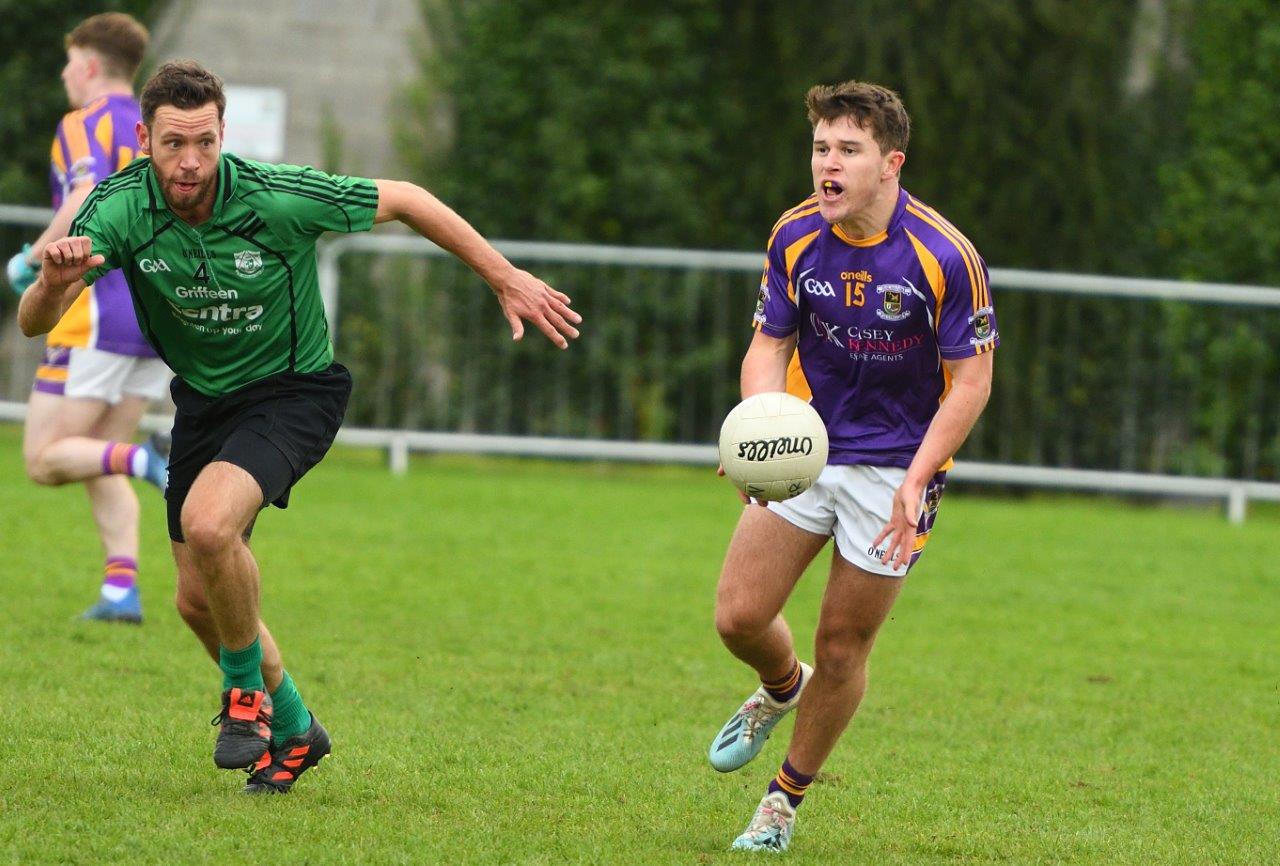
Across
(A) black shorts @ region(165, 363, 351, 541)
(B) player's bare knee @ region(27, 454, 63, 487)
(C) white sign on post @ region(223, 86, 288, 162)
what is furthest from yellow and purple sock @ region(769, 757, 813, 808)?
(C) white sign on post @ region(223, 86, 288, 162)

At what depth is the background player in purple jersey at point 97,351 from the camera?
8047mm

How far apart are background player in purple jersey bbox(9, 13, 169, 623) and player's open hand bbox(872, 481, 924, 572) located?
423 cm

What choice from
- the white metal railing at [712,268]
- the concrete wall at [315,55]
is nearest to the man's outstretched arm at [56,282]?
the white metal railing at [712,268]

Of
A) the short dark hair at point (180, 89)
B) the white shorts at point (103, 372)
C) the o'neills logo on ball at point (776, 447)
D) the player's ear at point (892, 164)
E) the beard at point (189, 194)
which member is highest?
the short dark hair at point (180, 89)

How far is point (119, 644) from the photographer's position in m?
7.58

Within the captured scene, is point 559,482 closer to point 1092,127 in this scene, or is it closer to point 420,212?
point 1092,127

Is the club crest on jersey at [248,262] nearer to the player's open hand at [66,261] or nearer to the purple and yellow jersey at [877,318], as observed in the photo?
the player's open hand at [66,261]

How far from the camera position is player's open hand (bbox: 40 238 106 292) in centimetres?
481

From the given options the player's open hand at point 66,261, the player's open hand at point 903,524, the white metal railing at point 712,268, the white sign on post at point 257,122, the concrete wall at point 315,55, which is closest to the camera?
the player's open hand at point 66,261

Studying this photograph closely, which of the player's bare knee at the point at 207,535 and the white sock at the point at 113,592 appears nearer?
the player's bare knee at the point at 207,535

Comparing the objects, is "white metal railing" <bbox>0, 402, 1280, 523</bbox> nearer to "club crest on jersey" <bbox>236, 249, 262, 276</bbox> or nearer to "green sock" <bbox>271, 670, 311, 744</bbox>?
"green sock" <bbox>271, 670, 311, 744</bbox>

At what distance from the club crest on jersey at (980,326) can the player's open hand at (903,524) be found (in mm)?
473

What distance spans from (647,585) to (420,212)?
486 cm

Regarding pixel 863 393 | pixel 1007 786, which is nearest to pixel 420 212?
pixel 863 393
